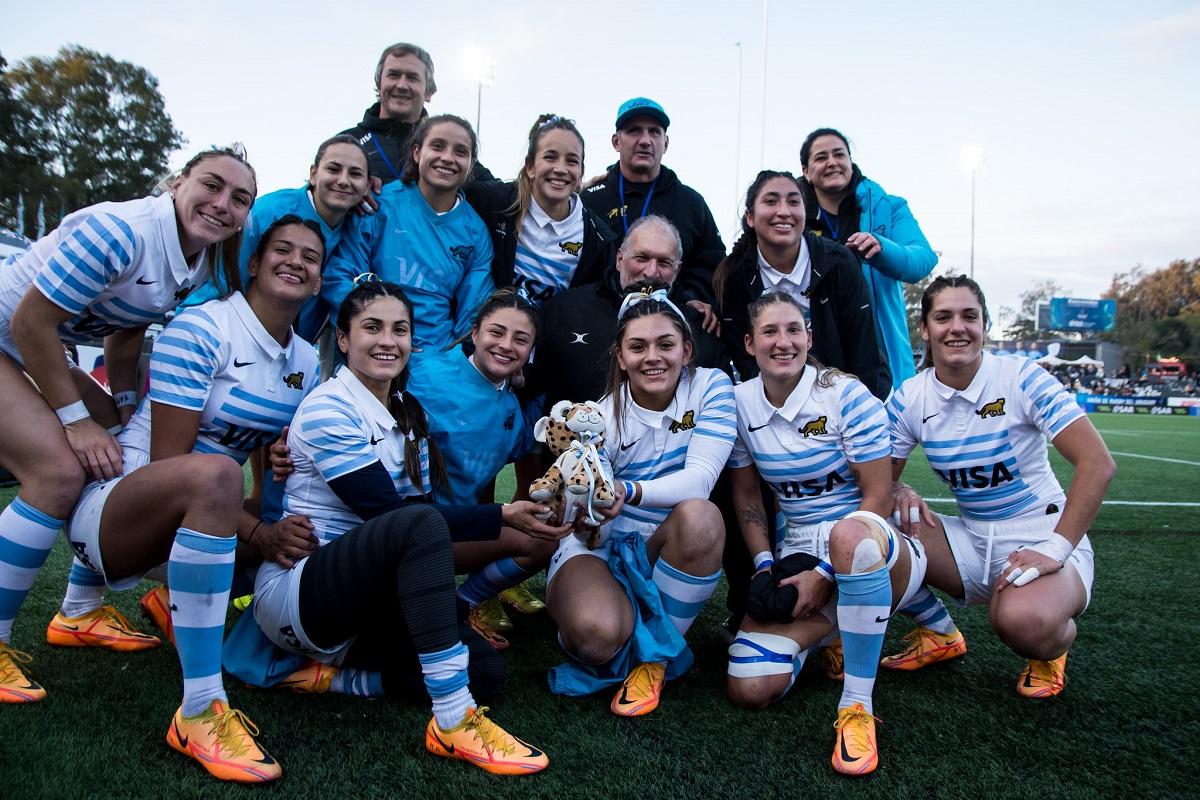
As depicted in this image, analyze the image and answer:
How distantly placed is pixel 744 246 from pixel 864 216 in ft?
3.33

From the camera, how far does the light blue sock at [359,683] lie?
2572mm

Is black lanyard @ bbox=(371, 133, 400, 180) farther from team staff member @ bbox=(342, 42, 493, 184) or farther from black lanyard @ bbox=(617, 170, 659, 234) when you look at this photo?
black lanyard @ bbox=(617, 170, 659, 234)

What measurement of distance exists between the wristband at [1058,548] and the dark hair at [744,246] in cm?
164

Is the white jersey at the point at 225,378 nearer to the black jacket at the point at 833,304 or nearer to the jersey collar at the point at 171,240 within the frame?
the jersey collar at the point at 171,240

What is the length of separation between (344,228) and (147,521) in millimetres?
1621

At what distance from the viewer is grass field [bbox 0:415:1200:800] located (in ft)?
6.63

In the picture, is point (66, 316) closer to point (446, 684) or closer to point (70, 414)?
point (70, 414)

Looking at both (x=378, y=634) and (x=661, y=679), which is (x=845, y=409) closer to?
(x=661, y=679)

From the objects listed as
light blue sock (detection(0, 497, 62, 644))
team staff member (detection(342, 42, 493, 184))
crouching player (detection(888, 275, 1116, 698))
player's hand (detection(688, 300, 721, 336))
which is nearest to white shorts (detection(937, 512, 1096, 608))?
crouching player (detection(888, 275, 1116, 698))

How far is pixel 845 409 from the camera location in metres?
2.88

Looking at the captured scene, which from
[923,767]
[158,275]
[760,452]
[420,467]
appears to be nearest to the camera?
[923,767]

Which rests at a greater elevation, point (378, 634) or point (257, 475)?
point (257, 475)

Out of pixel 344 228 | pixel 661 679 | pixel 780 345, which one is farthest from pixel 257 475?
pixel 780 345

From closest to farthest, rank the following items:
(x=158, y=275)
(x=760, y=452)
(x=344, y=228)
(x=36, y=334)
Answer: (x=36, y=334) → (x=158, y=275) → (x=760, y=452) → (x=344, y=228)
